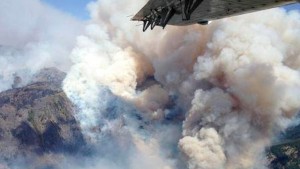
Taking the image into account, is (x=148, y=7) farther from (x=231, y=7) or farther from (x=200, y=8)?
(x=231, y=7)

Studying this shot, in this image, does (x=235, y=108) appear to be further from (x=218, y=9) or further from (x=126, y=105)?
(x=218, y=9)

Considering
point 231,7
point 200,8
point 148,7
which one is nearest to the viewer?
point 231,7

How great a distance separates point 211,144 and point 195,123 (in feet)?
40.0

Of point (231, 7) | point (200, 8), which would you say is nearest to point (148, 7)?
point (200, 8)

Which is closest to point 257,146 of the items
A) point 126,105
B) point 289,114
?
point 289,114

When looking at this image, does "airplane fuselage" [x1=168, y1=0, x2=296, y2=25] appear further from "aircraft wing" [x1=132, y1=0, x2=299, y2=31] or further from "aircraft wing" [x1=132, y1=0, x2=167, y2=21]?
"aircraft wing" [x1=132, y1=0, x2=167, y2=21]

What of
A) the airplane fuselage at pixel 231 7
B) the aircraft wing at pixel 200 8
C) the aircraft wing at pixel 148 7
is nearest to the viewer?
the airplane fuselage at pixel 231 7

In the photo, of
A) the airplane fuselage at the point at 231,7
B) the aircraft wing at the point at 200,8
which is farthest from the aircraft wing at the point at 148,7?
the airplane fuselage at the point at 231,7

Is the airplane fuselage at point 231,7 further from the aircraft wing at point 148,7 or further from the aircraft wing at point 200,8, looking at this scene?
the aircraft wing at point 148,7

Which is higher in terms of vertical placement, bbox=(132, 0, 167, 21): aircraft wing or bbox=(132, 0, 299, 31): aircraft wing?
bbox=(132, 0, 167, 21): aircraft wing

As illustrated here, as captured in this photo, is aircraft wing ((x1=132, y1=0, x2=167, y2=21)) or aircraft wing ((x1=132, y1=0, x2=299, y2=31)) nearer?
aircraft wing ((x1=132, y1=0, x2=299, y2=31))

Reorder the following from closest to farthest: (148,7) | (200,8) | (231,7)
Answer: (231,7)
(200,8)
(148,7)

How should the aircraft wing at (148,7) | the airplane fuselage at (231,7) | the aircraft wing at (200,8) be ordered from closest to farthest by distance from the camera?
the airplane fuselage at (231,7), the aircraft wing at (200,8), the aircraft wing at (148,7)

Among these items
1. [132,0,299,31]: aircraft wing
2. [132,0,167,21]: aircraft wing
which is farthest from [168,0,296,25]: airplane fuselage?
[132,0,167,21]: aircraft wing
